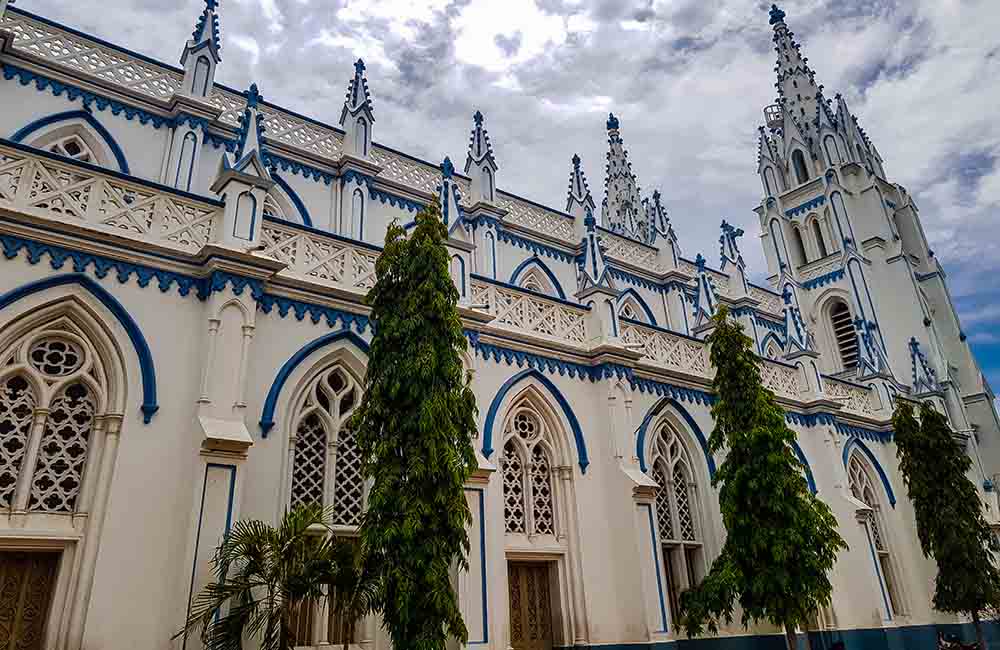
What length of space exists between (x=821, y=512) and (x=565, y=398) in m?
4.85

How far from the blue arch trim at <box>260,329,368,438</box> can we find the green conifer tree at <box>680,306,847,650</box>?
629cm

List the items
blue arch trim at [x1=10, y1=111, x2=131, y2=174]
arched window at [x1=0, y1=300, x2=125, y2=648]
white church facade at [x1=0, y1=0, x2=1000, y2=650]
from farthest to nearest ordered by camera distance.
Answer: blue arch trim at [x1=10, y1=111, x2=131, y2=174] < white church facade at [x1=0, y1=0, x2=1000, y2=650] < arched window at [x1=0, y1=300, x2=125, y2=648]

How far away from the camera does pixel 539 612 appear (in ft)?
40.2

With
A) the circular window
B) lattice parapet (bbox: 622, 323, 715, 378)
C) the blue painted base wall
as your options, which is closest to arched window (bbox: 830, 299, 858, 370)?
the blue painted base wall

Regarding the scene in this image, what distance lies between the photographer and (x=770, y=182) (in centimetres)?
3516

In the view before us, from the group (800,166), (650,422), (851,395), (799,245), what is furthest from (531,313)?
(800,166)

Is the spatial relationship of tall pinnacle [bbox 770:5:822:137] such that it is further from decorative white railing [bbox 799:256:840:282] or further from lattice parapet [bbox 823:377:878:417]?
lattice parapet [bbox 823:377:878:417]

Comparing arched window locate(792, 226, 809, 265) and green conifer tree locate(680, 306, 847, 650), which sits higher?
arched window locate(792, 226, 809, 265)

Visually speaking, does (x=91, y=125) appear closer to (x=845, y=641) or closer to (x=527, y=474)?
(x=527, y=474)

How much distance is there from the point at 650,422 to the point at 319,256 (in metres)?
7.75

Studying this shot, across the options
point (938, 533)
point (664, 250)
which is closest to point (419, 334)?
point (938, 533)

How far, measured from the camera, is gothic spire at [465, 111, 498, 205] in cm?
1870

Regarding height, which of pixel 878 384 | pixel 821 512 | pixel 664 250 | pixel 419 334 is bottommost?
pixel 821 512

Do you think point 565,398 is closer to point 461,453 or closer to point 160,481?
point 461,453
